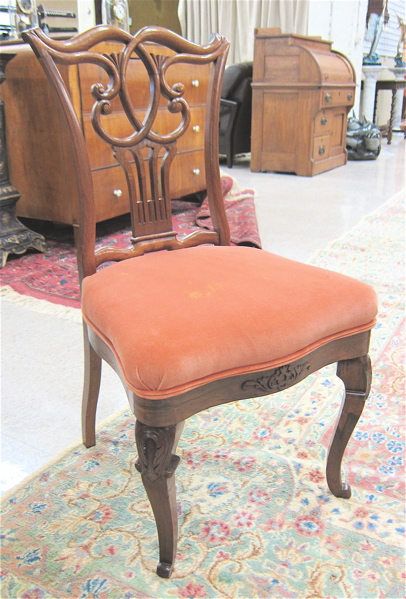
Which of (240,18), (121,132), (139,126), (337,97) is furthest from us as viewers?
(240,18)

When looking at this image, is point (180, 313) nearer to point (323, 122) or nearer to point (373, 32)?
point (323, 122)

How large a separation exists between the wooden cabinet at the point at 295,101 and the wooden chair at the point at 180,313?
3936mm

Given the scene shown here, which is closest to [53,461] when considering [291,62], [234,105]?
[291,62]

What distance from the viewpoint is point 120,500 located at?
1237mm

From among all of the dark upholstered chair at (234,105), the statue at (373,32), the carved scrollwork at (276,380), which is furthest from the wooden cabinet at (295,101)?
the carved scrollwork at (276,380)

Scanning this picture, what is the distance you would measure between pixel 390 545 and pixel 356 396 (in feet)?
0.97

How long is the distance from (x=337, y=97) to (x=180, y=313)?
497cm

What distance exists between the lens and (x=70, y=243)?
3154 millimetres

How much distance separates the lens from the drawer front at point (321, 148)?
5.22 m

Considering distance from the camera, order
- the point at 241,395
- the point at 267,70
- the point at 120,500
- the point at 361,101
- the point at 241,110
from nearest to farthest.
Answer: the point at 241,395
the point at 120,500
the point at 267,70
the point at 241,110
the point at 361,101

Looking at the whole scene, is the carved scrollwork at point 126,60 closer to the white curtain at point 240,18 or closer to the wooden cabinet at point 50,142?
the wooden cabinet at point 50,142

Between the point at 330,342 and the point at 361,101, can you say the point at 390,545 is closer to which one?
the point at 330,342

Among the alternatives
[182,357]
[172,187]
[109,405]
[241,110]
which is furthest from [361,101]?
[182,357]

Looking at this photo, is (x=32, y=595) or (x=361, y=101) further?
(x=361, y=101)
